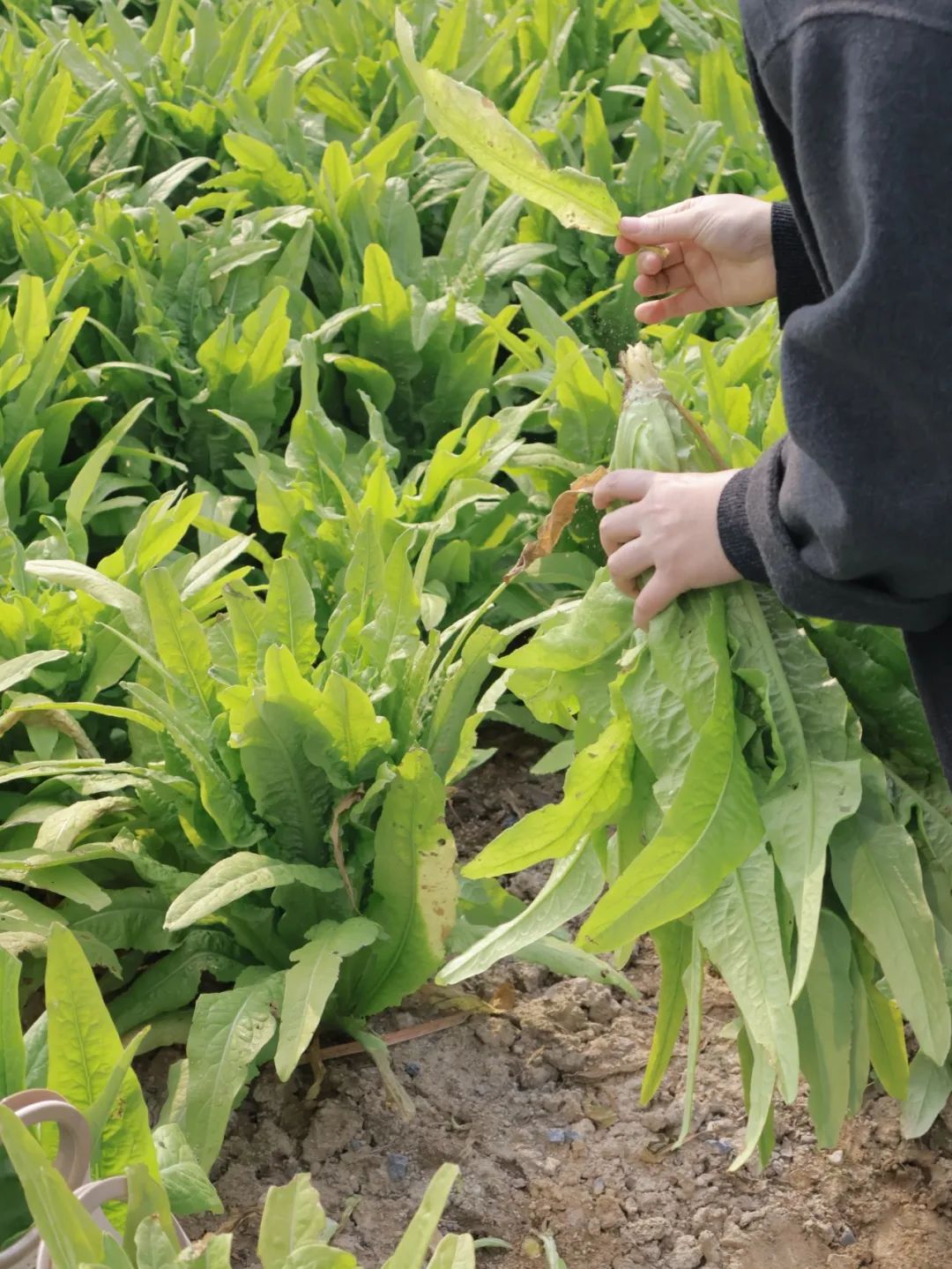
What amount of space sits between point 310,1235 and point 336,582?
1025 mm

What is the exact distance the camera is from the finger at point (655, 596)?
1.33m

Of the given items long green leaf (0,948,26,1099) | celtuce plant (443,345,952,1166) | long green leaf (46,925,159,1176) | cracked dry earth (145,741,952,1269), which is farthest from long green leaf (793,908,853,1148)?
long green leaf (0,948,26,1099)

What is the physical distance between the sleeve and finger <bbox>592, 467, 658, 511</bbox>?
22 centimetres

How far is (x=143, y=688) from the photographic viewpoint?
1.56 meters

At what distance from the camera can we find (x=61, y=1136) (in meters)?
1.08

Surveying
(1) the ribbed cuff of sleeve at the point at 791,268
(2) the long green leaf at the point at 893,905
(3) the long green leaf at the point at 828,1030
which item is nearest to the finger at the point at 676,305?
(1) the ribbed cuff of sleeve at the point at 791,268

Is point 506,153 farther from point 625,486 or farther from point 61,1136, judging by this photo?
point 61,1136

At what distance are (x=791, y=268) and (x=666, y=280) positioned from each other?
25 centimetres

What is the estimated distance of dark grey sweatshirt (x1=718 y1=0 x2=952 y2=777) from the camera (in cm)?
92

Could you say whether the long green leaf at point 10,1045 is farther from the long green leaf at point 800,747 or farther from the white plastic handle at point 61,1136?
the long green leaf at point 800,747

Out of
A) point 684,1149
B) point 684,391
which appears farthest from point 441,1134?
point 684,391

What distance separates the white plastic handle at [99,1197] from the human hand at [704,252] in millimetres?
1074

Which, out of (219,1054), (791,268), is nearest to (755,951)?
(219,1054)

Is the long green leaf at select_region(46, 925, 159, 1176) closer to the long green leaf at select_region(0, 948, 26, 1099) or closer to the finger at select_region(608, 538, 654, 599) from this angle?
the long green leaf at select_region(0, 948, 26, 1099)
